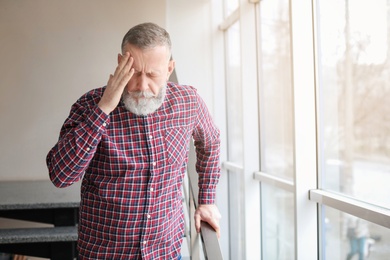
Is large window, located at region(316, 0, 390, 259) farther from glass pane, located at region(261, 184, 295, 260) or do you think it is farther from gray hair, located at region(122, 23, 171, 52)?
gray hair, located at region(122, 23, 171, 52)

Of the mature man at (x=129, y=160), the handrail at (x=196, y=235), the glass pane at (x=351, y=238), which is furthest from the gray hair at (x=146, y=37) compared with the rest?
the glass pane at (x=351, y=238)

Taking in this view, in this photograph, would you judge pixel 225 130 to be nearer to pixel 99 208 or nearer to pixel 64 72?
pixel 64 72

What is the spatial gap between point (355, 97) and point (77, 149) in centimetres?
139

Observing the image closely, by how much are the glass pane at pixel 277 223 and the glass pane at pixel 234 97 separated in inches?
28.2

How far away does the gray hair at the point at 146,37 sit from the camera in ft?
5.06

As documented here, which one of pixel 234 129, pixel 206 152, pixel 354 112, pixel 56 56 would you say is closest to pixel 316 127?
pixel 354 112

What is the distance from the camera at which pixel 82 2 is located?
15.4 ft

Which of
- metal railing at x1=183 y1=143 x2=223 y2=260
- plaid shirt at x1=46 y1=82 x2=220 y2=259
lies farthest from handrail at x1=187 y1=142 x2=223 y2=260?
A: plaid shirt at x1=46 y1=82 x2=220 y2=259

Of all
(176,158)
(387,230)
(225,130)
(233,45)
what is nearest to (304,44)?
(387,230)

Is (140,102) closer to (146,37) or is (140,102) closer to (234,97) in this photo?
(146,37)

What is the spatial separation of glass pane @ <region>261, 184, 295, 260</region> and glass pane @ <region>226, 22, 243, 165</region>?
0.72 metres

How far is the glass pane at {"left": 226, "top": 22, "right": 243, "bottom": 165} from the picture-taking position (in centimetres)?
438

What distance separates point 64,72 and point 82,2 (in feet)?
2.41

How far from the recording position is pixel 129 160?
1.59 metres
